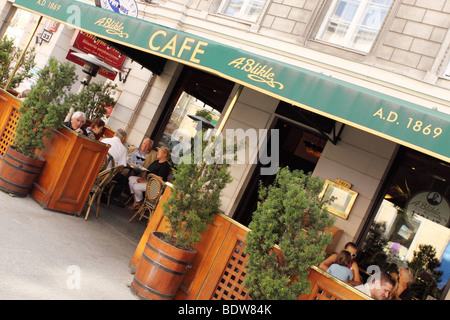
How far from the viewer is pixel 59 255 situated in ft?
14.1

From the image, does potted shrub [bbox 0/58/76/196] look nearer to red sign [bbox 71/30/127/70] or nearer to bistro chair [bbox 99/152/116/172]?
bistro chair [bbox 99/152/116/172]

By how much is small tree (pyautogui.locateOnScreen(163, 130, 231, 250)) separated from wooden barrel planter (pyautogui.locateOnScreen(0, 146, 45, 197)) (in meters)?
2.56

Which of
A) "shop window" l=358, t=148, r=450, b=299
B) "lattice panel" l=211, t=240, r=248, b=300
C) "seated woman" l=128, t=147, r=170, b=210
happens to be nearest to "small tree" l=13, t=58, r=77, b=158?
"seated woman" l=128, t=147, r=170, b=210

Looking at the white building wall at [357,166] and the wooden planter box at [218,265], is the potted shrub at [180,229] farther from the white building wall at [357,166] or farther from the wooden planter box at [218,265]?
the white building wall at [357,166]

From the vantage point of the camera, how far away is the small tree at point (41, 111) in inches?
216

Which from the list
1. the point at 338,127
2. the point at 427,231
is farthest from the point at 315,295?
the point at 338,127

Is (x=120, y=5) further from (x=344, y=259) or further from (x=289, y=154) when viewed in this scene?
(x=344, y=259)

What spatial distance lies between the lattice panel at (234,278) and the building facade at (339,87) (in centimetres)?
189

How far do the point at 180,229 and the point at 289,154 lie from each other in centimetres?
454

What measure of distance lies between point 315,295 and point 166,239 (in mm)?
1693

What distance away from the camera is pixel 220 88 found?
9188 millimetres

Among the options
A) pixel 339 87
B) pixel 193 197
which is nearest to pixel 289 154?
pixel 339 87

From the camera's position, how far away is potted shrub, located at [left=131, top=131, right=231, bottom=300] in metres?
4.10

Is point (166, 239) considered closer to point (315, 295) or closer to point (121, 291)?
point (121, 291)
